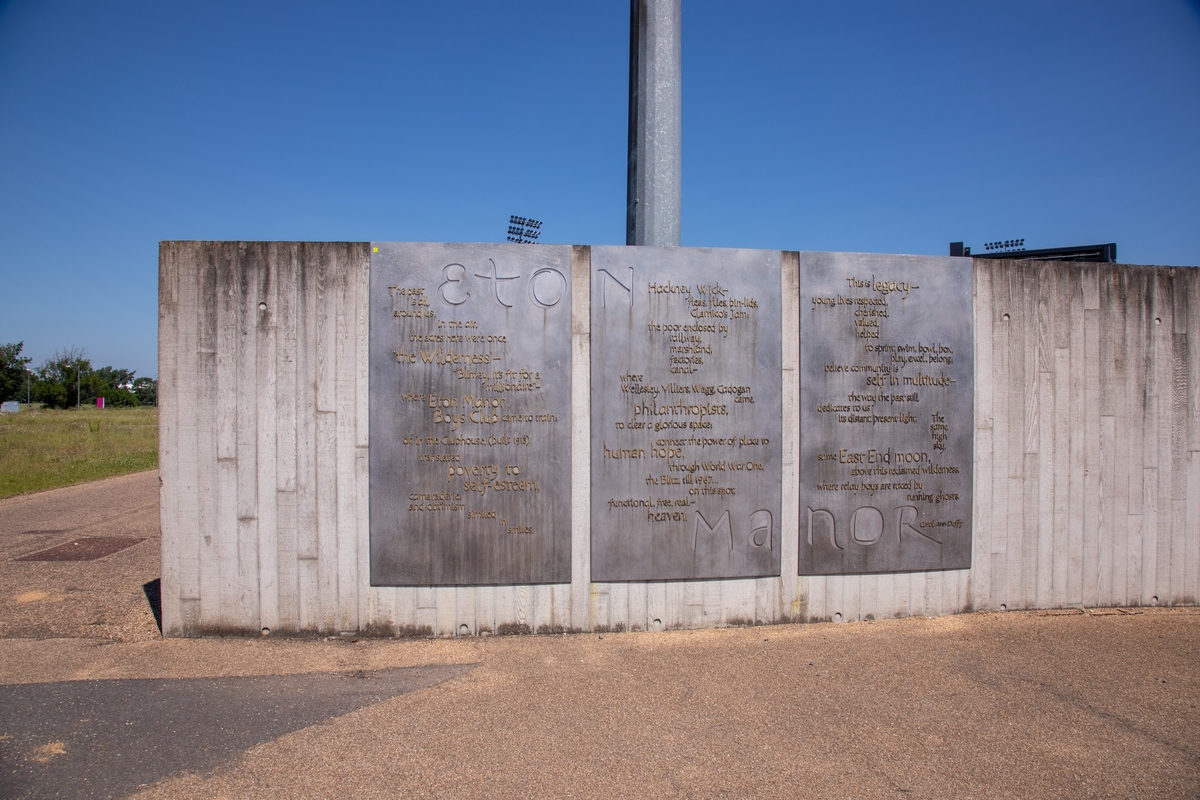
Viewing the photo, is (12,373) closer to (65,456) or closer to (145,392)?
(145,392)

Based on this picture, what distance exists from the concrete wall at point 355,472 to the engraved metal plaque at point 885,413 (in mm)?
145

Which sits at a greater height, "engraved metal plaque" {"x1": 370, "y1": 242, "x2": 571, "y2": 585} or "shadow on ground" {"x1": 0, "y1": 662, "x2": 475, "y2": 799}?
"engraved metal plaque" {"x1": 370, "y1": 242, "x2": 571, "y2": 585}

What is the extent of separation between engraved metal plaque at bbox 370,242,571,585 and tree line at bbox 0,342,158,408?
2793 inches

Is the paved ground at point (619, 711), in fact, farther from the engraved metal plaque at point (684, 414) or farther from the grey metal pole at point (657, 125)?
the grey metal pole at point (657, 125)

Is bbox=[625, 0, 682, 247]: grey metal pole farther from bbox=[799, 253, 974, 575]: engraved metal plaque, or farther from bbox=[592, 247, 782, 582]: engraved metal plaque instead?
bbox=[799, 253, 974, 575]: engraved metal plaque

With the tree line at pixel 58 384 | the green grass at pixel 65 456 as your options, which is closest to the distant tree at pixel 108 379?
the tree line at pixel 58 384

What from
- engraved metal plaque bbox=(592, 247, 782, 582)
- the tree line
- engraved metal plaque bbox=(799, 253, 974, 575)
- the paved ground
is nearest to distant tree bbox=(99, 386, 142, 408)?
the tree line

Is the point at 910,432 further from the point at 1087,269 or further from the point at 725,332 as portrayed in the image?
the point at 1087,269

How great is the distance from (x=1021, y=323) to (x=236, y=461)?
694 centimetres

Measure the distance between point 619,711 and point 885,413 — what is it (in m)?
3.45

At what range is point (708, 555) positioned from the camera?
5316 mm

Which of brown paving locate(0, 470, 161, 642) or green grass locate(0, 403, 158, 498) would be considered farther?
green grass locate(0, 403, 158, 498)

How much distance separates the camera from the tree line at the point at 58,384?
57938mm

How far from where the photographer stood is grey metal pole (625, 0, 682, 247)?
644cm
